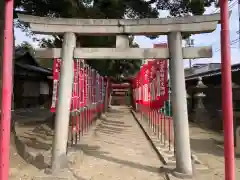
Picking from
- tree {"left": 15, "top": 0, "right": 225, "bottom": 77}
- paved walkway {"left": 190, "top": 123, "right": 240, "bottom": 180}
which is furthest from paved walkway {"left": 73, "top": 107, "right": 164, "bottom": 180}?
tree {"left": 15, "top": 0, "right": 225, "bottom": 77}

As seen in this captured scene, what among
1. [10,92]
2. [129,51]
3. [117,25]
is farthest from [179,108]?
[10,92]

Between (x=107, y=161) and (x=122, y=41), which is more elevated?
(x=122, y=41)

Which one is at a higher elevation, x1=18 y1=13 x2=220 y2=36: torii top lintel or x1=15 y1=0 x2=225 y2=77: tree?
x1=15 y1=0 x2=225 y2=77: tree

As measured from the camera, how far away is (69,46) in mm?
5715

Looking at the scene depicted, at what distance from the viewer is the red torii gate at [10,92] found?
3047 millimetres

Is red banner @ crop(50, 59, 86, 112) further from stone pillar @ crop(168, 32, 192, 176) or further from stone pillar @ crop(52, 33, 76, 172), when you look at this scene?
stone pillar @ crop(168, 32, 192, 176)

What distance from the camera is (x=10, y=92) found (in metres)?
3.15

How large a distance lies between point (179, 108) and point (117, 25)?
226cm

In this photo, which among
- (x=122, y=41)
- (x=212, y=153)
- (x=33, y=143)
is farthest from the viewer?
(x=33, y=143)

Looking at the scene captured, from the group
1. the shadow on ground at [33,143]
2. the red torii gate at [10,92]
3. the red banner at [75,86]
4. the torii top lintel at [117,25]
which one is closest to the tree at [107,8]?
the red banner at [75,86]

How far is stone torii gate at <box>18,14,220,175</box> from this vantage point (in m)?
5.41

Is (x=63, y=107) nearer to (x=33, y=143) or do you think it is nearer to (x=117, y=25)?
(x=117, y=25)

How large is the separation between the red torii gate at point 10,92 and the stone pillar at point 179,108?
7.06 ft

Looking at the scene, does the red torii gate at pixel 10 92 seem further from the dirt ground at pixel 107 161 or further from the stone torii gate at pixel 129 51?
the dirt ground at pixel 107 161
